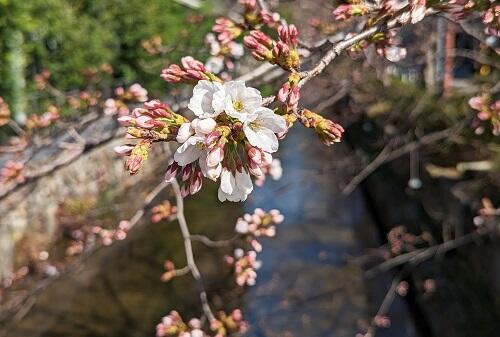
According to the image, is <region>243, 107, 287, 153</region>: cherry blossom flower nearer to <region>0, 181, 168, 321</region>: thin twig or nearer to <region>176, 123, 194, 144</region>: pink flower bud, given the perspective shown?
<region>176, 123, 194, 144</region>: pink flower bud

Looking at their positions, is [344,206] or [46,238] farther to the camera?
[344,206]

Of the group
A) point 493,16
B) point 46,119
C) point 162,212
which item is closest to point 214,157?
point 493,16

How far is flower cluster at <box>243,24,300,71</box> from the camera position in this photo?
1151 mm

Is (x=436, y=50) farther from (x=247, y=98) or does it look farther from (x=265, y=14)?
(x=247, y=98)

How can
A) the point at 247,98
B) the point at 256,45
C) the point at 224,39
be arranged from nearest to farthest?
1. the point at 247,98
2. the point at 256,45
3. the point at 224,39

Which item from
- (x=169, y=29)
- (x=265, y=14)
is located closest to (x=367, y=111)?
(x=169, y=29)

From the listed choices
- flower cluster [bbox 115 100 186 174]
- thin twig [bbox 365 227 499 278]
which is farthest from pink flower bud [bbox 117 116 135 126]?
thin twig [bbox 365 227 499 278]

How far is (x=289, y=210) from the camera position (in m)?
7.18

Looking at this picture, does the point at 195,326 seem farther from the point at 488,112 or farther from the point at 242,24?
the point at 488,112

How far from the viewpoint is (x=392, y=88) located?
736cm

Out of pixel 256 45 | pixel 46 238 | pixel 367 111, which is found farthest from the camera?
pixel 367 111

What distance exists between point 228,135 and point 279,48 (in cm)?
27

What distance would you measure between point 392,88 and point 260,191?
2391mm

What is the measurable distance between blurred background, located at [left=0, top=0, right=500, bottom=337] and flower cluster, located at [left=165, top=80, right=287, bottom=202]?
198 centimetres
